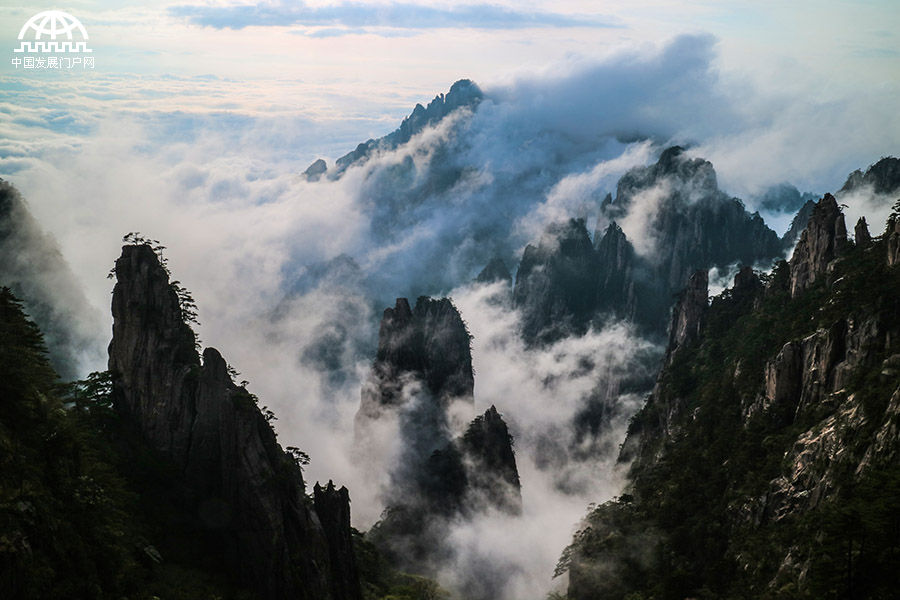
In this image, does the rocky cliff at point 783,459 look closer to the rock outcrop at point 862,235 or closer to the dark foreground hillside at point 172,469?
the rock outcrop at point 862,235

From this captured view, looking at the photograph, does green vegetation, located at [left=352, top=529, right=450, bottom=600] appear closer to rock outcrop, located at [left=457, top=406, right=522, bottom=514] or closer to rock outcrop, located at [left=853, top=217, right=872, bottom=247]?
rock outcrop, located at [left=457, top=406, right=522, bottom=514]

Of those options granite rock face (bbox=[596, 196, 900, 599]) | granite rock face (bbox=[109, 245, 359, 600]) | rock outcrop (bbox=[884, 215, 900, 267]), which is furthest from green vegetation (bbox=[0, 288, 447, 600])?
rock outcrop (bbox=[884, 215, 900, 267])

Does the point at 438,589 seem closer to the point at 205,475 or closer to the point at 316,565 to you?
the point at 316,565

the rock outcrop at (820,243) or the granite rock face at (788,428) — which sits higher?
the rock outcrop at (820,243)

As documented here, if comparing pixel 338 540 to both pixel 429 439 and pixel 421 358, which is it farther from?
pixel 421 358

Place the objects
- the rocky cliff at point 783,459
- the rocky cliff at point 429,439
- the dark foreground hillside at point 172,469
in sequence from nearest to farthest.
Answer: the dark foreground hillside at point 172,469, the rocky cliff at point 783,459, the rocky cliff at point 429,439

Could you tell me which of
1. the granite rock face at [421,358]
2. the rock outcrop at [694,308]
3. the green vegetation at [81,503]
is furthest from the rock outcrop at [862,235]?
the granite rock face at [421,358]
